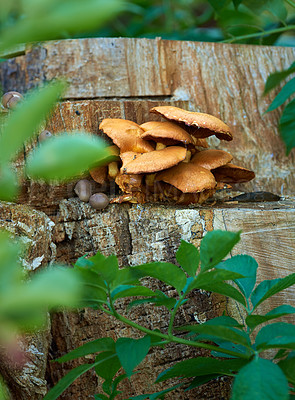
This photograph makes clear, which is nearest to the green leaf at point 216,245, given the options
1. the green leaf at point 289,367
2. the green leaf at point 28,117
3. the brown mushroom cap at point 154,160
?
the green leaf at point 289,367

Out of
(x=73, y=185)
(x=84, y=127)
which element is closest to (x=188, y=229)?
(x=73, y=185)

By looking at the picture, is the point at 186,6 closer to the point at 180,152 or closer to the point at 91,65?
the point at 91,65

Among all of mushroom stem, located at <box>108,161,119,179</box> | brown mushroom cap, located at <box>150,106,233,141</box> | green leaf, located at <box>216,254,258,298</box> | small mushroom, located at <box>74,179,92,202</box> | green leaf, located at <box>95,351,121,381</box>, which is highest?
brown mushroom cap, located at <box>150,106,233,141</box>

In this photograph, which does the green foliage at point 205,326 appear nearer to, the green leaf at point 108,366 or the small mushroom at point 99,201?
the green leaf at point 108,366

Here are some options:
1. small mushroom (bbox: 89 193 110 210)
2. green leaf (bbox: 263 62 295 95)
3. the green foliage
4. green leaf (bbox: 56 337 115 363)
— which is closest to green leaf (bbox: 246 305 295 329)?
the green foliage

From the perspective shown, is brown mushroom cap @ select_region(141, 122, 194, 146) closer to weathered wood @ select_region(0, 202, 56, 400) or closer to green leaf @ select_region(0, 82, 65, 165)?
weathered wood @ select_region(0, 202, 56, 400)
